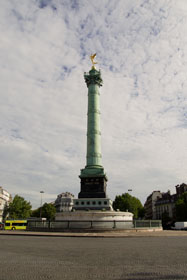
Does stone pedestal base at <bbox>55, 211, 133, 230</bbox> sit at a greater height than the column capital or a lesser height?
lesser

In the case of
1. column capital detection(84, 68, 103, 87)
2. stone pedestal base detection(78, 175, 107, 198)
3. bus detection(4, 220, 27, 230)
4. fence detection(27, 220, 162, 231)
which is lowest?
bus detection(4, 220, 27, 230)

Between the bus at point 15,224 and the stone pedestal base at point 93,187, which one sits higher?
the stone pedestal base at point 93,187

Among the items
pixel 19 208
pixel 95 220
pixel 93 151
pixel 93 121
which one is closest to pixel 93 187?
pixel 93 151

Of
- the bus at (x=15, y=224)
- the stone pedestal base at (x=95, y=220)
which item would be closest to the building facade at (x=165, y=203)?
the bus at (x=15, y=224)

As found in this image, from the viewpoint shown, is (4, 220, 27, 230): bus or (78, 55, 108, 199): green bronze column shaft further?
(4, 220, 27, 230): bus

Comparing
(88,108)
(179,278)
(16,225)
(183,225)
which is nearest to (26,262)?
(179,278)

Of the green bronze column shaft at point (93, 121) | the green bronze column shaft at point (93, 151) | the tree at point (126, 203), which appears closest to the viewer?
the green bronze column shaft at point (93, 151)

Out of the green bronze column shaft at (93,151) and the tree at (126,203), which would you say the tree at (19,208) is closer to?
the tree at (126,203)

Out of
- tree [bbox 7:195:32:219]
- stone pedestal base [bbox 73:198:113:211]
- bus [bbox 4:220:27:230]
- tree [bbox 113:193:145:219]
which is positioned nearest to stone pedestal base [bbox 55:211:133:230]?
stone pedestal base [bbox 73:198:113:211]

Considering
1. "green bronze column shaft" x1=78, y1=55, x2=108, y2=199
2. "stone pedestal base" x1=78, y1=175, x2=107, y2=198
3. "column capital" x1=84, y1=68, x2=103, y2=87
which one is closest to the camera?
"stone pedestal base" x1=78, y1=175, x2=107, y2=198

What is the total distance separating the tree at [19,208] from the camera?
81.6m

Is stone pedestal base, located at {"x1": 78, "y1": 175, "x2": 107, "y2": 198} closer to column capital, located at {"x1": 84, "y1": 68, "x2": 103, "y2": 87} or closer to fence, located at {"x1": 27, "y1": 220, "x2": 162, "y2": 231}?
fence, located at {"x1": 27, "y1": 220, "x2": 162, "y2": 231}

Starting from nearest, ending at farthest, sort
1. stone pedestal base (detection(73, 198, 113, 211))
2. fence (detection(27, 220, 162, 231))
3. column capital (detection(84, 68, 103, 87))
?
fence (detection(27, 220, 162, 231)), stone pedestal base (detection(73, 198, 113, 211)), column capital (detection(84, 68, 103, 87))

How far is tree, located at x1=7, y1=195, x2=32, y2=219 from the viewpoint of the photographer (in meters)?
81.6
